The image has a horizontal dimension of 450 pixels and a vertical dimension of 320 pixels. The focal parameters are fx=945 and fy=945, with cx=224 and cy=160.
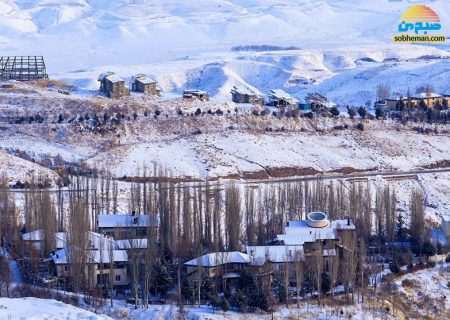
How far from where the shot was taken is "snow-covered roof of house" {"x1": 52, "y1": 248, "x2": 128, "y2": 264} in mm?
27281

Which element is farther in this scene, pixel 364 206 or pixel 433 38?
pixel 433 38

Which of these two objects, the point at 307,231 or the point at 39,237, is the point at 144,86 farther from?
the point at 307,231

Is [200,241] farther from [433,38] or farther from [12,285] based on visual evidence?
[433,38]

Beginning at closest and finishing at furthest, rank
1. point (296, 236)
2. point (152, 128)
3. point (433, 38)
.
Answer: point (296, 236) → point (152, 128) → point (433, 38)

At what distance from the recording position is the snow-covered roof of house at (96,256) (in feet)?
89.5

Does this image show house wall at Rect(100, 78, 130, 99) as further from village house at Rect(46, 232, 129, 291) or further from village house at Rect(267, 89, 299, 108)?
village house at Rect(46, 232, 129, 291)

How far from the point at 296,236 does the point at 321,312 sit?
4799 mm

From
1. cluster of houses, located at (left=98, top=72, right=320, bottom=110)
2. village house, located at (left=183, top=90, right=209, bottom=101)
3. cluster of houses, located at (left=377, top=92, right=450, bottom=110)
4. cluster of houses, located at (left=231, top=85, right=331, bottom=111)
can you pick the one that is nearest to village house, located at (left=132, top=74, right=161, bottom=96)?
cluster of houses, located at (left=98, top=72, right=320, bottom=110)

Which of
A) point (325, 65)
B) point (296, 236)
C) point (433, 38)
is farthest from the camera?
point (433, 38)

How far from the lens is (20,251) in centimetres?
2953

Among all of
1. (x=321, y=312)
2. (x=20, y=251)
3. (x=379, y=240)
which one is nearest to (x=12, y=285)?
(x=20, y=251)

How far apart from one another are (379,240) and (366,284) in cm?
535

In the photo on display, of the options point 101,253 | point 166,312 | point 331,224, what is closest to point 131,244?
point 101,253

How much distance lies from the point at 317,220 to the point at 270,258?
385cm
